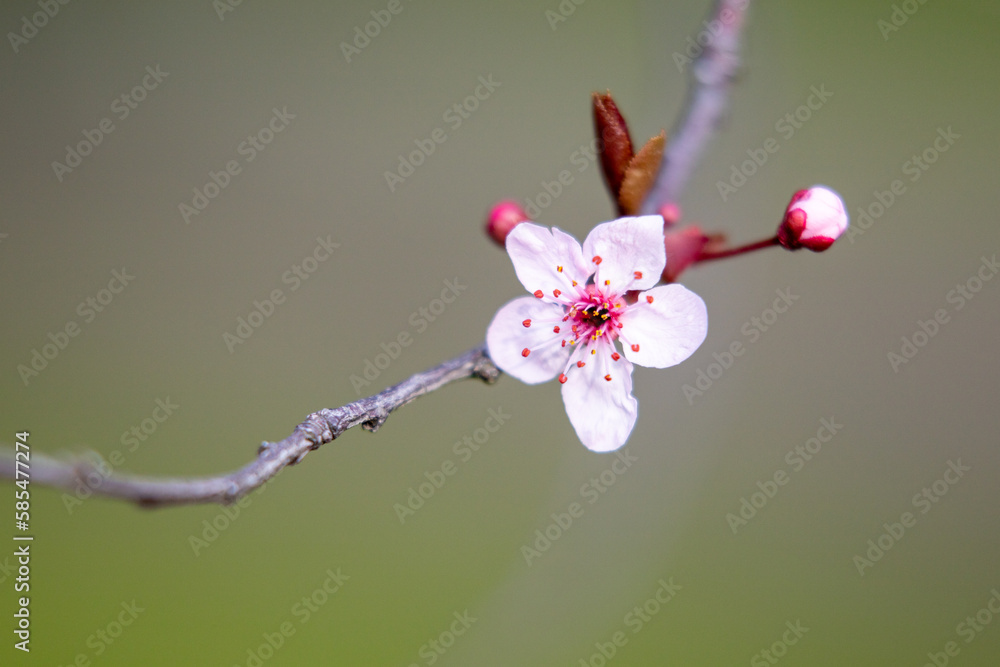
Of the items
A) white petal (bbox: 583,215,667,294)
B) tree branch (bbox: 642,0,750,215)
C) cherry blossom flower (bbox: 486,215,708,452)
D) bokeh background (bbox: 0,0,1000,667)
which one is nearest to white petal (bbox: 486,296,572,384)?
cherry blossom flower (bbox: 486,215,708,452)

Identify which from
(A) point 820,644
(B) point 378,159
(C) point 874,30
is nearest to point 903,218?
(C) point 874,30

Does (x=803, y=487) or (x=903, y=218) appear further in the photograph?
(x=903, y=218)

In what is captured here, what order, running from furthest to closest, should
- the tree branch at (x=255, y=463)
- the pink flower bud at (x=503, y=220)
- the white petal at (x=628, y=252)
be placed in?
the pink flower bud at (x=503, y=220) < the white petal at (x=628, y=252) < the tree branch at (x=255, y=463)

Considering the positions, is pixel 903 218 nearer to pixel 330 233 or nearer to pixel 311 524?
pixel 330 233

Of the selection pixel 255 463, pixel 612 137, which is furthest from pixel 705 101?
pixel 255 463

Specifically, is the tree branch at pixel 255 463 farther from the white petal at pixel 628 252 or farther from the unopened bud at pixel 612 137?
the unopened bud at pixel 612 137

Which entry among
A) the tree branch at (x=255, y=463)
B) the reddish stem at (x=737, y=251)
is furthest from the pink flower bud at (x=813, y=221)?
the tree branch at (x=255, y=463)

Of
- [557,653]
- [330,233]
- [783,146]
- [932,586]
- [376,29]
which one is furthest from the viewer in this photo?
[376,29]
